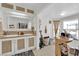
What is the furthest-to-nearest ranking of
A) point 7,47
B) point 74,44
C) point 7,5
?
point 7,47, point 7,5, point 74,44

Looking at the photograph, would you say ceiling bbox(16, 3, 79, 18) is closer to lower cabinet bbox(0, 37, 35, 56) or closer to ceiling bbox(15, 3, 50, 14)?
ceiling bbox(15, 3, 50, 14)

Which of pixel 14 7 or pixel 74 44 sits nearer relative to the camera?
pixel 74 44

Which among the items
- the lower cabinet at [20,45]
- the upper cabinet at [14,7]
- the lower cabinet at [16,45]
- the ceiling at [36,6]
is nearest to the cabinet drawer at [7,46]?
the lower cabinet at [16,45]

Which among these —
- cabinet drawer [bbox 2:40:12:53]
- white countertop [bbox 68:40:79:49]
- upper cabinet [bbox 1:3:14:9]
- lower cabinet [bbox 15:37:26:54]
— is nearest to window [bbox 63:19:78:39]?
white countertop [bbox 68:40:79:49]

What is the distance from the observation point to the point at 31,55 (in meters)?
2.24

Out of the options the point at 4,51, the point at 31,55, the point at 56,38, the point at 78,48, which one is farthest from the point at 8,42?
the point at 78,48

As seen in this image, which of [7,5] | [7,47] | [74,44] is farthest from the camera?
[7,47]

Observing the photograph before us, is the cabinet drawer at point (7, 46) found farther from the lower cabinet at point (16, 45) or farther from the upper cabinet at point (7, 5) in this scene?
the upper cabinet at point (7, 5)

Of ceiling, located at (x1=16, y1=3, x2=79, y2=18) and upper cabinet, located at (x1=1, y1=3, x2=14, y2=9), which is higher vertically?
upper cabinet, located at (x1=1, y1=3, x2=14, y2=9)

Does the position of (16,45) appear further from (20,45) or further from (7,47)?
(7,47)

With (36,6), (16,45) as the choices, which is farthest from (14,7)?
(16,45)

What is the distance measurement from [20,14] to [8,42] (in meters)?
0.67

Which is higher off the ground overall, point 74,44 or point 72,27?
point 72,27

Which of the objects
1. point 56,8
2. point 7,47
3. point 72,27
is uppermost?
point 56,8
